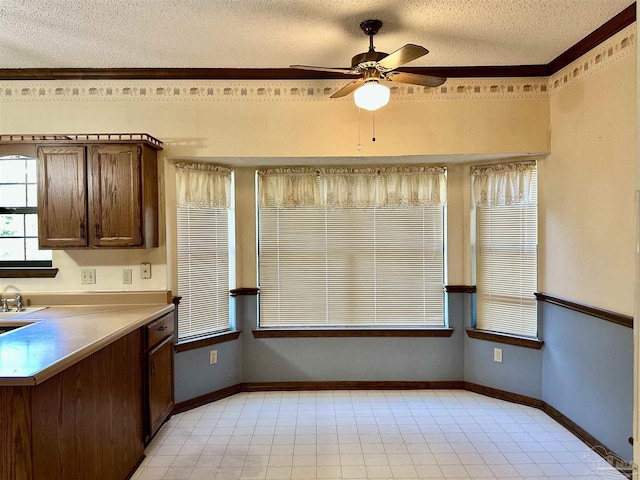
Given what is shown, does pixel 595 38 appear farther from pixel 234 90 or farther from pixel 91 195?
pixel 91 195

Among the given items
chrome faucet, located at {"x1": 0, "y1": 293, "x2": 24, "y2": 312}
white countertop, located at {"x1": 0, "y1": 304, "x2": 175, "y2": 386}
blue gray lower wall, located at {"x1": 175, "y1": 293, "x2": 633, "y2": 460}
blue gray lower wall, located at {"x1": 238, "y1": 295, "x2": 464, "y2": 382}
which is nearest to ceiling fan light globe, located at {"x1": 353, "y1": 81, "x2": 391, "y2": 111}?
white countertop, located at {"x1": 0, "y1": 304, "x2": 175, "y2": 386}

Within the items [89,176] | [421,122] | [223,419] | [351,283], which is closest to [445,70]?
[421,122]

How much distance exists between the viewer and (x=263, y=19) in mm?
2367

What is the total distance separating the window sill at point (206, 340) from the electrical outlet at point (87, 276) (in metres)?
0.83

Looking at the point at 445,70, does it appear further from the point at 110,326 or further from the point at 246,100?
the point at 110,326

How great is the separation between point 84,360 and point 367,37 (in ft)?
8.09

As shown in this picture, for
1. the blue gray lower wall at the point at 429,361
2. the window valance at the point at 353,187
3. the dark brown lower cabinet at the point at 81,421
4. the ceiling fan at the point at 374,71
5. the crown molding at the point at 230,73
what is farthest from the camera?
the window valance at the point at 353,187

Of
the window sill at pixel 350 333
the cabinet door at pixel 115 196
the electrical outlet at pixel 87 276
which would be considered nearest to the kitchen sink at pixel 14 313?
the electrical outlet at pixel 87 276

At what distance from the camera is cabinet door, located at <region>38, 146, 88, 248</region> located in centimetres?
280

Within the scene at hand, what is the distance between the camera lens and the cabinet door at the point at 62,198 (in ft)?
9.20

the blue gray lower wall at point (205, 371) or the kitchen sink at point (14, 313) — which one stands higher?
the kitchen sink at point (14, 313)

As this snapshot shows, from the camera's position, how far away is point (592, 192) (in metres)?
2.64

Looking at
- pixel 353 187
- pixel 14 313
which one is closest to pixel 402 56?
pixel 353 187

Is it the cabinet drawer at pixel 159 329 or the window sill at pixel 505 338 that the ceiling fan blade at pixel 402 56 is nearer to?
the cabinet drawer at pixel 159 329
